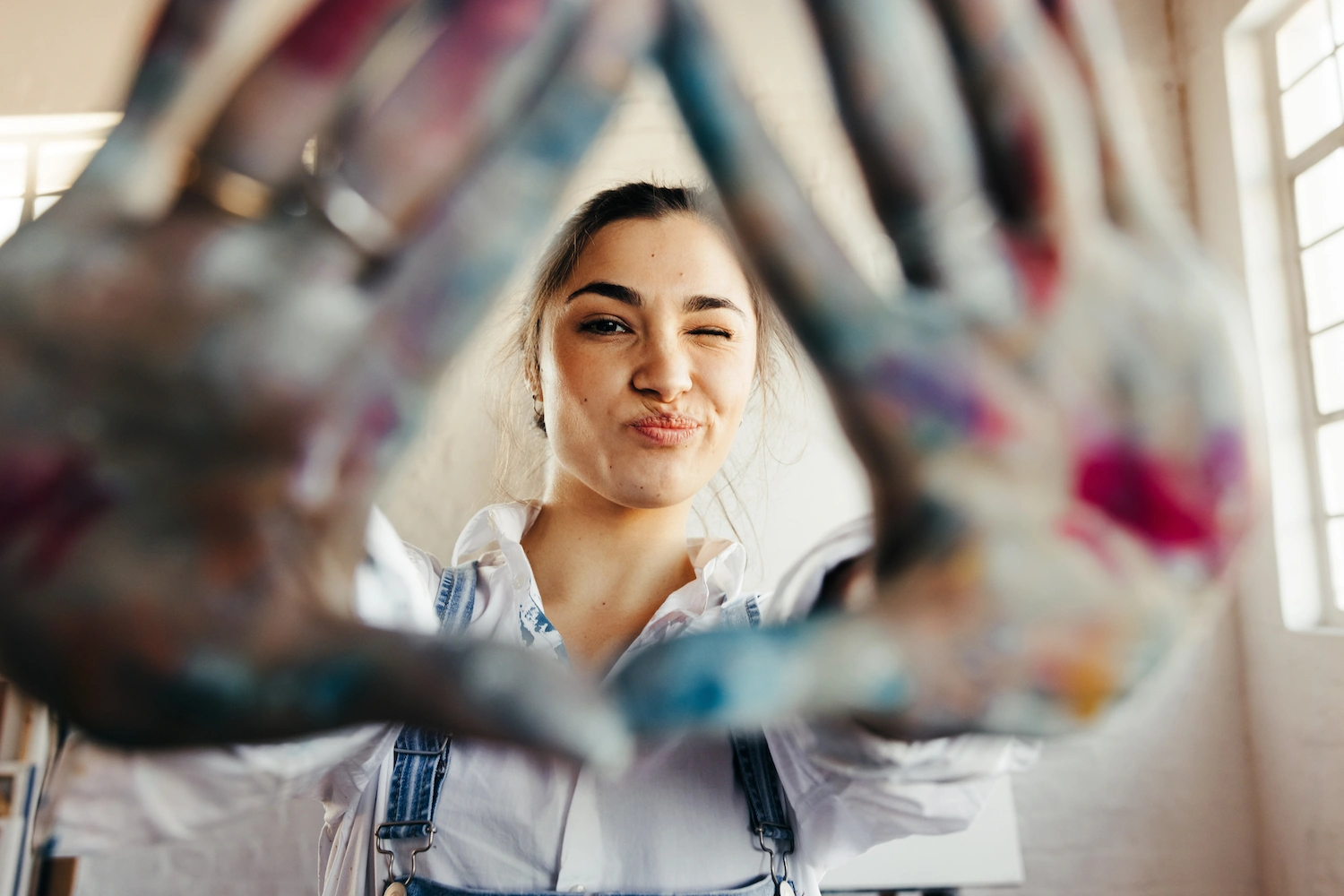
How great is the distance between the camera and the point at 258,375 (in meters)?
0.10

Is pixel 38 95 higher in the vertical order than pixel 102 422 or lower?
higher

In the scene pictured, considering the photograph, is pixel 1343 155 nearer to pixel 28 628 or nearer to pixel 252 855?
pixel 28 628

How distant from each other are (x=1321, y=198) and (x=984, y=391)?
3.81 feet

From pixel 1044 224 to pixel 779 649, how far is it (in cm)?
7

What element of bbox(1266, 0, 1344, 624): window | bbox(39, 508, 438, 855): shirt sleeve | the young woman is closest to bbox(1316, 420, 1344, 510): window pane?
bbox(1266, 0, 1344, 624): window

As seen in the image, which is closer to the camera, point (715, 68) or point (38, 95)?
point (715, 68)

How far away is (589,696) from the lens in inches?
4.3

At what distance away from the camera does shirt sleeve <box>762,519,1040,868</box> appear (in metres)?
0.13

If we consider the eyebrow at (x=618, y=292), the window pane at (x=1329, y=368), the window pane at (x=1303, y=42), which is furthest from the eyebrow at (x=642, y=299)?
the window pane at (x=1303, y=42)

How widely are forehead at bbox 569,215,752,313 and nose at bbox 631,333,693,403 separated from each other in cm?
3

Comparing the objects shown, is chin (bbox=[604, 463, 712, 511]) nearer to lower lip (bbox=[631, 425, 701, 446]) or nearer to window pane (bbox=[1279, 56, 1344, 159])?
lower lip (bbox=[631, 425, 701, 446])

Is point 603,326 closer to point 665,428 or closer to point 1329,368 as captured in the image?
point 665,428

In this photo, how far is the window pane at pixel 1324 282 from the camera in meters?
0.99

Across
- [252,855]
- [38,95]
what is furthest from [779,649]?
[38,95]
